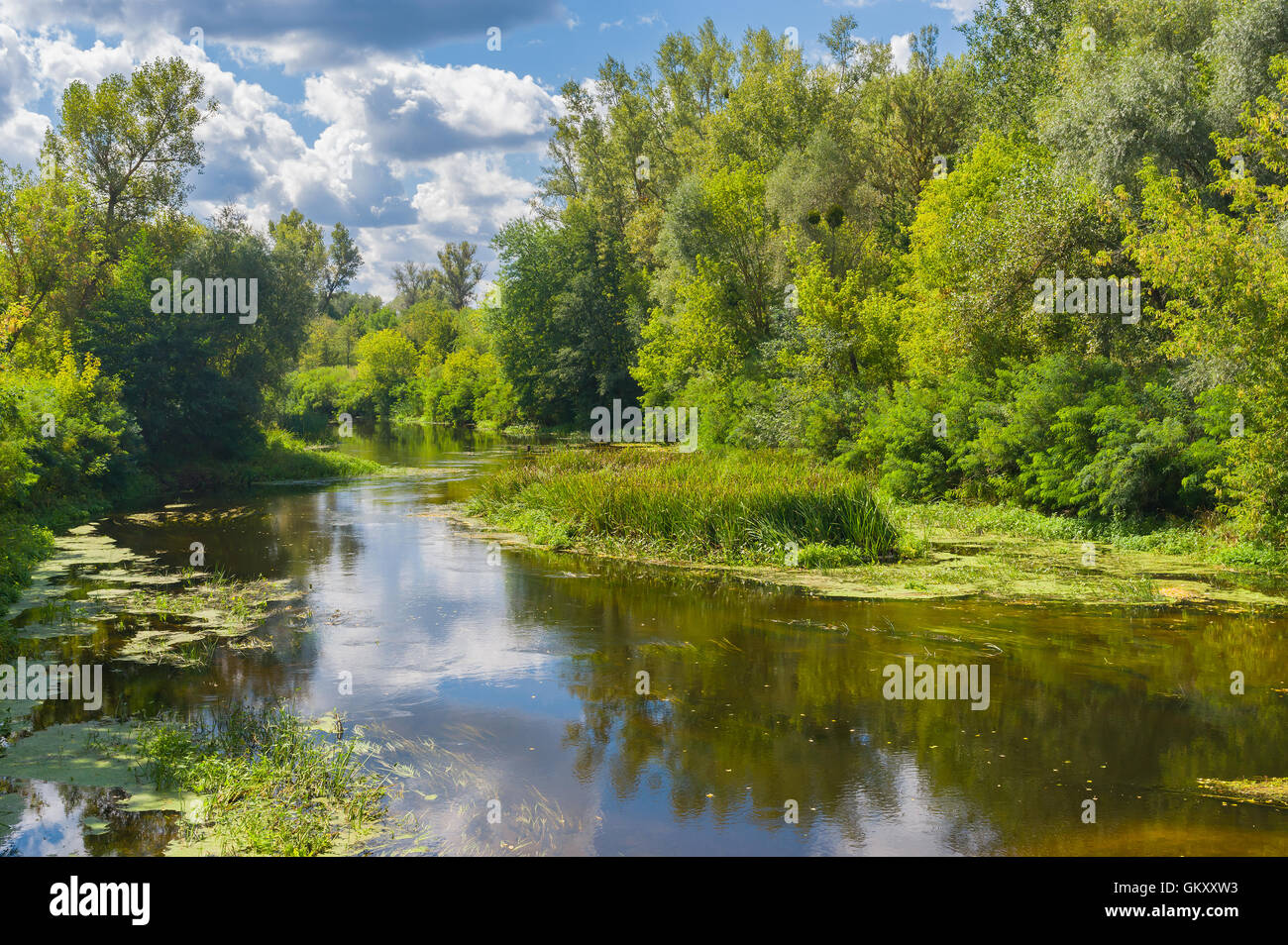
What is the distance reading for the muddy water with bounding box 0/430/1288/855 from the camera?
6.57m

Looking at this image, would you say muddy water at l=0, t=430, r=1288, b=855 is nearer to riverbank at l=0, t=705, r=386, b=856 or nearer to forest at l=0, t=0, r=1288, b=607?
riverbank at l=0, t=705, r=386, b=856

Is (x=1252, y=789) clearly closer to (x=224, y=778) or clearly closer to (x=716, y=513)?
(x=224, y=778)

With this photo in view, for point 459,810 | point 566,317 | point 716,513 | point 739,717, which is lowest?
point 459,810

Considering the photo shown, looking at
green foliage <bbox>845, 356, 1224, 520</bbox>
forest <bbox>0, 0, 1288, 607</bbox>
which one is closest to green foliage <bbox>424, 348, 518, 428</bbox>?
forest <bbox>0, 0, 1288, 607</bbox>

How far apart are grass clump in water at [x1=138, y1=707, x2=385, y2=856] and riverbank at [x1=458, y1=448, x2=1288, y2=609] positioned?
334 inches

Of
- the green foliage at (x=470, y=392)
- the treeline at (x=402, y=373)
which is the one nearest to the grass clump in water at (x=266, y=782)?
the treeline at (x=402, y=373)

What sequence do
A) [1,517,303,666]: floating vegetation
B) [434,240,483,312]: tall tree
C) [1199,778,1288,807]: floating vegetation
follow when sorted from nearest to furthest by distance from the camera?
[1199,778,1288,807]: floating vegetation → [1,517,303,666]: floating vegetation → [434,240,483,312]: tall tree

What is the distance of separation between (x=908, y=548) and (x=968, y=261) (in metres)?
10.6

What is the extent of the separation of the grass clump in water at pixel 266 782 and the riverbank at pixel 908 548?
8486 mm

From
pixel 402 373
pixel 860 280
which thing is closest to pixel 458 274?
pixel 402 373

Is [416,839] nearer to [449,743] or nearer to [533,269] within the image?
[449,743]

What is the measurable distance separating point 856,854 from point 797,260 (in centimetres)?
2790

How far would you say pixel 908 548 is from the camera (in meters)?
16.4

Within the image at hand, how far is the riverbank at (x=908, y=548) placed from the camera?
13.9 m
